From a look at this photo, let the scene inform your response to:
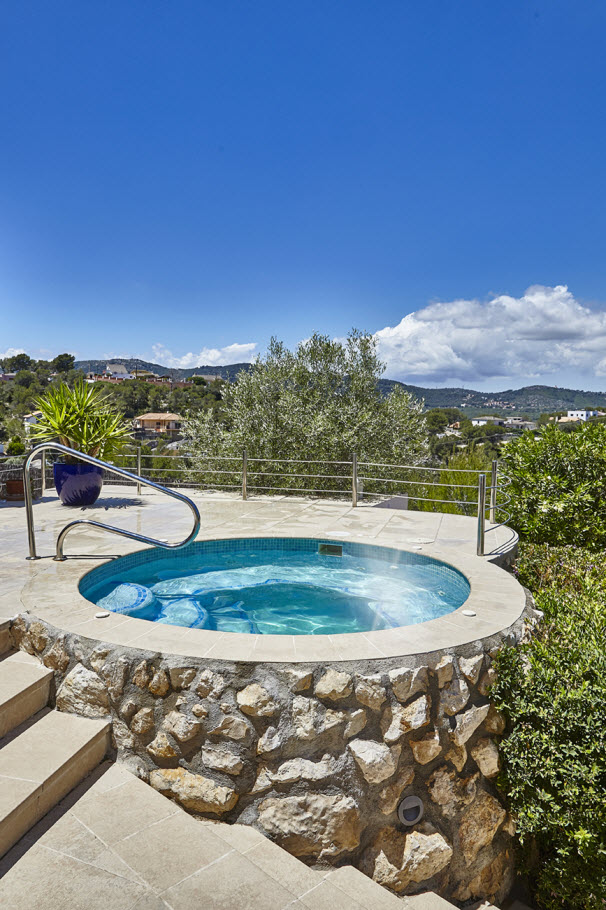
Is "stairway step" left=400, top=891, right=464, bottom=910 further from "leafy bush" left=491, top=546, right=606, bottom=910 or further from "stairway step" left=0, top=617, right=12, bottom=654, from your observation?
"stairway step" left=0, top=617, right=12, bottom=654

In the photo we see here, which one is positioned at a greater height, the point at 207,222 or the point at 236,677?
the point at 207,222

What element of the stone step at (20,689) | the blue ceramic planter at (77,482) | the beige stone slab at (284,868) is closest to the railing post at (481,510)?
the beige stone slab at (284,868)

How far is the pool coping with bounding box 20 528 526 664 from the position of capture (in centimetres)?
287

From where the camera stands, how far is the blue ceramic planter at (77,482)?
7.57 m

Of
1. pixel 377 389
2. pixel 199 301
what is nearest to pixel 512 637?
pixel 377 389

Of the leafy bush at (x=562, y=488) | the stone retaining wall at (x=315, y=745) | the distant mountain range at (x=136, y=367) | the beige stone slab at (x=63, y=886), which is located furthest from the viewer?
the distant mountain range at (x=136, y=367)

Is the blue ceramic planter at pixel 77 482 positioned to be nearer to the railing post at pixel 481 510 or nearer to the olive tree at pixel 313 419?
the olive tree at pixel 313 419

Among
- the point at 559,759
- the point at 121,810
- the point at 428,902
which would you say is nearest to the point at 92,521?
the point at 121,810

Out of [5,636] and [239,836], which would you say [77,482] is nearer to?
[5,636]

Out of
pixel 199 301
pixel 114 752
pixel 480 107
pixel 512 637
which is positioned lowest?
pixel 114 752

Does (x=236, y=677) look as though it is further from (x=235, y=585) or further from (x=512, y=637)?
(x=235, y=585)

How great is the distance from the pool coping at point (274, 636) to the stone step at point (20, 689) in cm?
27

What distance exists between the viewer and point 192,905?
1953 millimetres

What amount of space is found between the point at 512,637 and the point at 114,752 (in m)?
2.50
